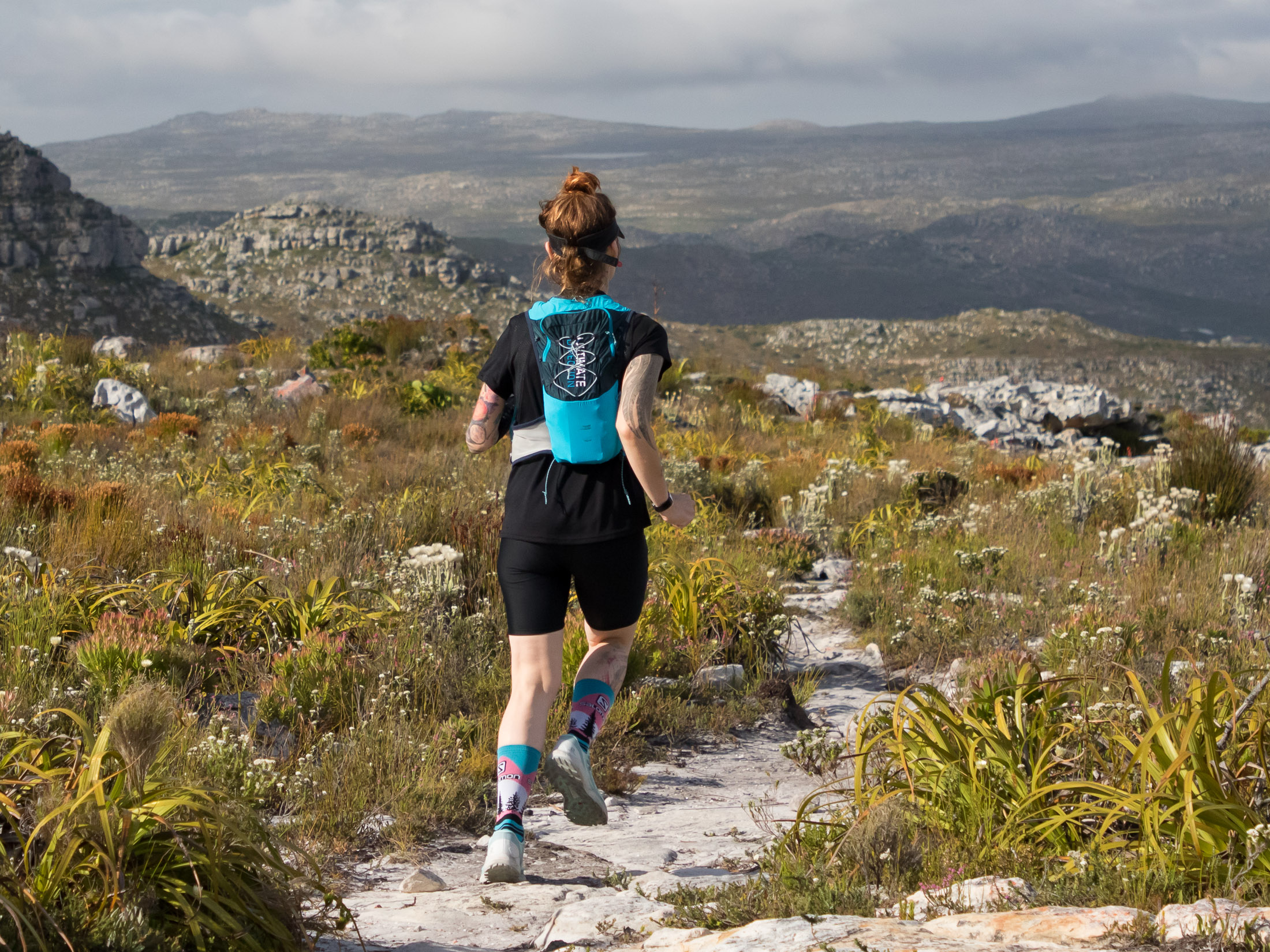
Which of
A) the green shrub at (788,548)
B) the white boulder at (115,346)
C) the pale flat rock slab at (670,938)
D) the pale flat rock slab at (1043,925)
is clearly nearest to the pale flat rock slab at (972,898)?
the pale flat rock slab at (1043,925)

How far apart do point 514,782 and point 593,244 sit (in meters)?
1.61

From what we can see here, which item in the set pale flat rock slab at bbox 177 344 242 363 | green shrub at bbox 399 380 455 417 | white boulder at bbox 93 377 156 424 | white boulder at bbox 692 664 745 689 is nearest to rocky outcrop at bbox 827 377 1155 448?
green shrub at bbox 399 380 455 417

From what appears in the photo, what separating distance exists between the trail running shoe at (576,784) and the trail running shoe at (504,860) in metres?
0.23

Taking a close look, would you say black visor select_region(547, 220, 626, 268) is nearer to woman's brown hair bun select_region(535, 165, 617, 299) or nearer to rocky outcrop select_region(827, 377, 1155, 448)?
woman's brown hair bun select_region(535, 165, 617, 299)

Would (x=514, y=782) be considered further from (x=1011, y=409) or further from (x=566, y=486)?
(x=1011, y=409)

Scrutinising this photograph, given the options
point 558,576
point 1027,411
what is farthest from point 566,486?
point 1027,411

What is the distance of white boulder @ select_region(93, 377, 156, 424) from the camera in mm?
10086

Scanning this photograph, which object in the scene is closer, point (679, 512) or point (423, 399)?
point (679, 512)

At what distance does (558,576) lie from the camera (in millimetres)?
2990

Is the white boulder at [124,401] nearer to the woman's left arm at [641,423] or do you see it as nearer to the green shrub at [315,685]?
the green shrub at [315,685]

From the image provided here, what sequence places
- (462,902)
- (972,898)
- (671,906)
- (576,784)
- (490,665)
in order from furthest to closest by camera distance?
(490,665), (576,784), (462,902), (671,906), (972,898)

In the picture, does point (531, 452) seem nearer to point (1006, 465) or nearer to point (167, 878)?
point (167, 878)

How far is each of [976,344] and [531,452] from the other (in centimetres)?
10024

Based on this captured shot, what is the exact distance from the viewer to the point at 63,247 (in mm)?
47875
